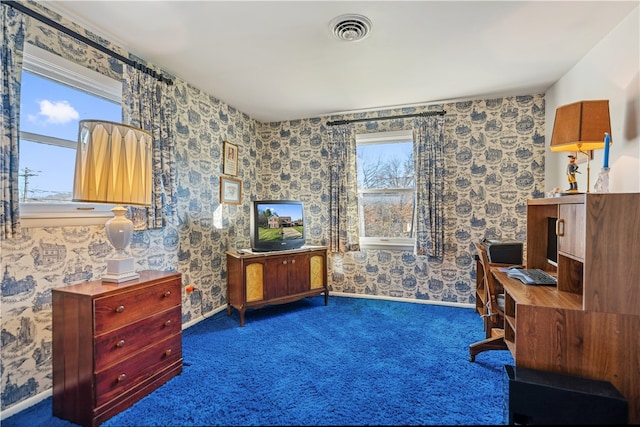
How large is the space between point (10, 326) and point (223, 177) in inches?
85.9

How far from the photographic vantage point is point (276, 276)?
331 centimetres

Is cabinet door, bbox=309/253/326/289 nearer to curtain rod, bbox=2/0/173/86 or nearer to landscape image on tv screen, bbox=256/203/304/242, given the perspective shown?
landscape image on tv screen, bbox=256/203/304/242

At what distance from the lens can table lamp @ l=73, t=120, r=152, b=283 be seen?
1654mm

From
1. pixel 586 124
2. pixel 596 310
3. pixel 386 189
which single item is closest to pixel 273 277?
pixel 386 189

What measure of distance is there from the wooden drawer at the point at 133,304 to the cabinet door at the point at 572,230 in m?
2.39

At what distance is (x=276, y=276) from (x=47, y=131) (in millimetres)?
2205

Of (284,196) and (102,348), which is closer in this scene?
(102,348)

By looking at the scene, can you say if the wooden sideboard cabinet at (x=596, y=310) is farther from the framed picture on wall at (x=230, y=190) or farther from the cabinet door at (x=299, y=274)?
the framed picture on wall at (x=230, y=190)

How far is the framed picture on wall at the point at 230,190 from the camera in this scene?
351 centimetres

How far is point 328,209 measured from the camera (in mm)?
4004

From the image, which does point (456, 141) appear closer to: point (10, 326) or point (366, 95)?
point (366, 95)

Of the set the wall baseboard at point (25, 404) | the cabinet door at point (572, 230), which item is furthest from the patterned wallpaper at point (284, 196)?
the cabinet door at point (572, 230)

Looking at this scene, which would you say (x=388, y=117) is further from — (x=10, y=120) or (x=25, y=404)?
(x=25, y=404)

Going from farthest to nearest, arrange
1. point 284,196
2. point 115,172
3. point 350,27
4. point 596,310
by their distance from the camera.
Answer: point 284,196
point 350,27
point 115,172
point 596,310
